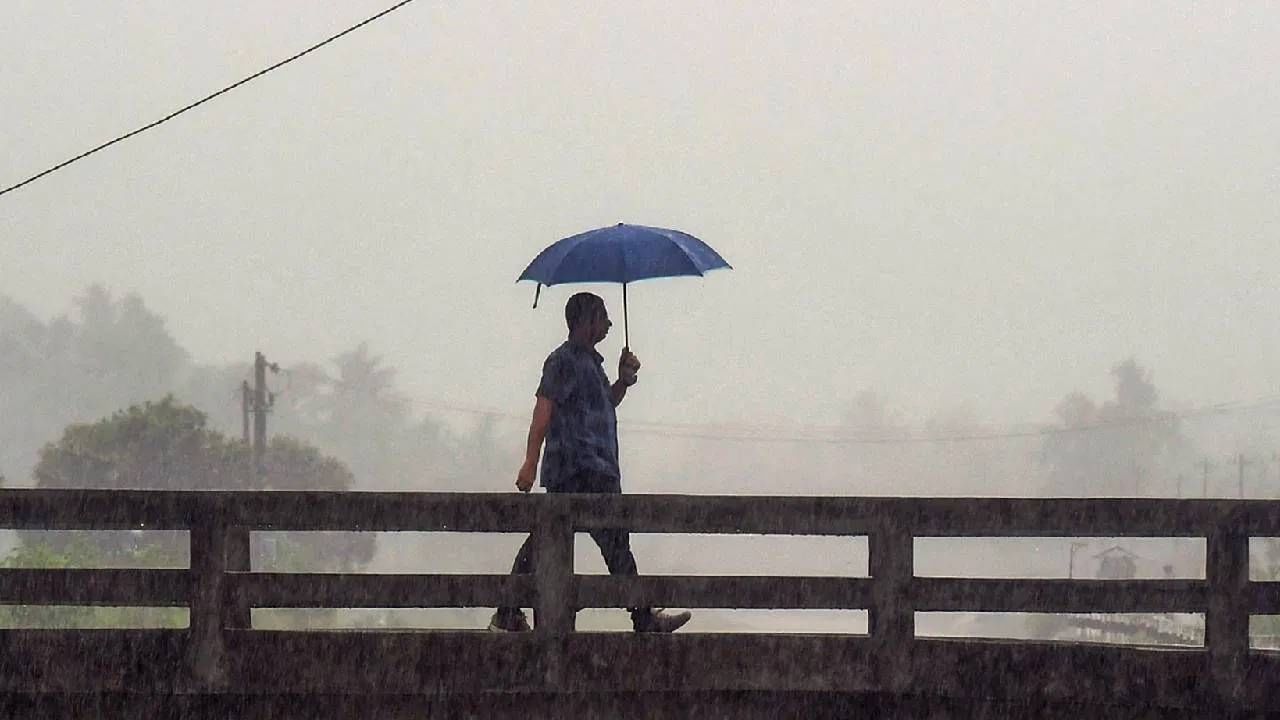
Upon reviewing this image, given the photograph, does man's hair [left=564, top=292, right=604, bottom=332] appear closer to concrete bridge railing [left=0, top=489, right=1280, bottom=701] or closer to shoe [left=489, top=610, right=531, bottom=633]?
concrete bridge railing [left=0, top=489, right=1280, bottom=701]

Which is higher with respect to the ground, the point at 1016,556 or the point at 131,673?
the point at 131,673

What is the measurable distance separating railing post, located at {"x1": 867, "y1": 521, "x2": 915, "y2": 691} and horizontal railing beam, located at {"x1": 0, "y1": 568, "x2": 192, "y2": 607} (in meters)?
3.24

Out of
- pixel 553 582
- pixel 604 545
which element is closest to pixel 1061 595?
pixel 604 545

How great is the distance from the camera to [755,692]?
8.61 metres

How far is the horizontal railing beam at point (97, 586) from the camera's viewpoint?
27.6 feet

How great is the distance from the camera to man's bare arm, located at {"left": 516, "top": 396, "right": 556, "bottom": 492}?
29.0ft

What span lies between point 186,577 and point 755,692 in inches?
109

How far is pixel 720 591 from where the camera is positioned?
27.9 ft

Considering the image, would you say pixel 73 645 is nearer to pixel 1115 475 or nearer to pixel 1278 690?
pixel 1278 690

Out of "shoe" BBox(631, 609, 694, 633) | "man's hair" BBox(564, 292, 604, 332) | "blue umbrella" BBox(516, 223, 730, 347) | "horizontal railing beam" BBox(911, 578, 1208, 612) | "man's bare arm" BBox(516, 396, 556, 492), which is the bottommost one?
"shoe" BBox(631, 609, 694, 633)

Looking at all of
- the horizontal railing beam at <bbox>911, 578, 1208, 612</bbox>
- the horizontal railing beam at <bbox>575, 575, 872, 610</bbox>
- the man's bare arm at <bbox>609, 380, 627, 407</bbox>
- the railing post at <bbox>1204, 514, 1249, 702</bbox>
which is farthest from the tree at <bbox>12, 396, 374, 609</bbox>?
the railing post at <bbox>1204, 514, 1249, 702</bbox>

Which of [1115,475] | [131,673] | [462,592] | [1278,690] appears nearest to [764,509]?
[462,592]

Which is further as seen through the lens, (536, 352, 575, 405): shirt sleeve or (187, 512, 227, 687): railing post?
(536, 352, 575, 405): shirt sleeve

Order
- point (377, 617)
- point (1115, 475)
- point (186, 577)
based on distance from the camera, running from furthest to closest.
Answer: point (1115, 475) < point (377, 617) < point (186, 577)
